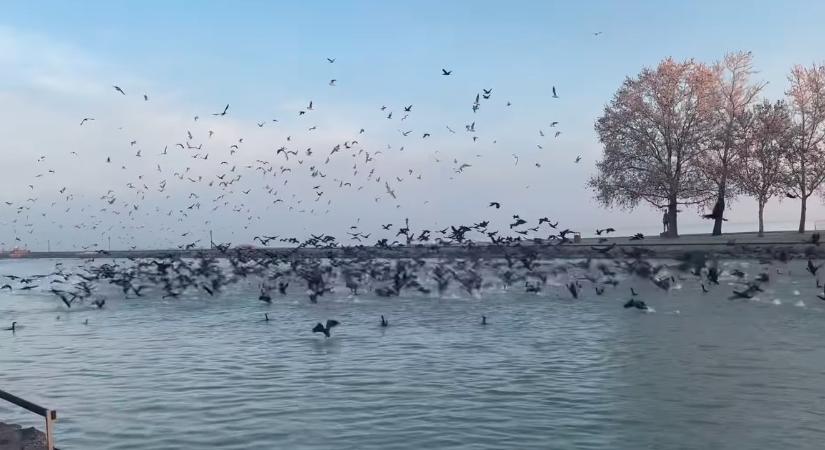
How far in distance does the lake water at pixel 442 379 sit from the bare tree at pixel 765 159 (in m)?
30.6

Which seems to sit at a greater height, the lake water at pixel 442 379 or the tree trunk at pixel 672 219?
the tree trunk at pixel 672 219

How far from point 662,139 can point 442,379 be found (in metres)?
49.5

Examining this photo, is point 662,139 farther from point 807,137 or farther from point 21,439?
point 21,439

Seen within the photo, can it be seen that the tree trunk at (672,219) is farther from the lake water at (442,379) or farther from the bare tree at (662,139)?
the lake water at (442,379)

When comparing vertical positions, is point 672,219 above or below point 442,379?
above

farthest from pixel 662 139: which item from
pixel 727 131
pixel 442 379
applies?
pixel 442 379

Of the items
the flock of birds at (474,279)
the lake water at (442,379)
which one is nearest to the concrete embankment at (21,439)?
the lake water at (442,379)

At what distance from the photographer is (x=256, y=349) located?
19500mm

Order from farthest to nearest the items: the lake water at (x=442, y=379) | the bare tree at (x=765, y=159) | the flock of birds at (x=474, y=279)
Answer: the bare tree at (x=765, y=159) → the flock of birds at (x=474, y=279) → the lake water at (x=442, y=379)

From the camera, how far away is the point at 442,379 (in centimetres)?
1485

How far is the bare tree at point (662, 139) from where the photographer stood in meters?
58.4

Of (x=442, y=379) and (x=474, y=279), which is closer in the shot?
(x=442, y=379)

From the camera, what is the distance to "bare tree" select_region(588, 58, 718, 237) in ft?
192

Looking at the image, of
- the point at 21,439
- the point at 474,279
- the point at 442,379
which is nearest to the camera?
the point at 21,439
